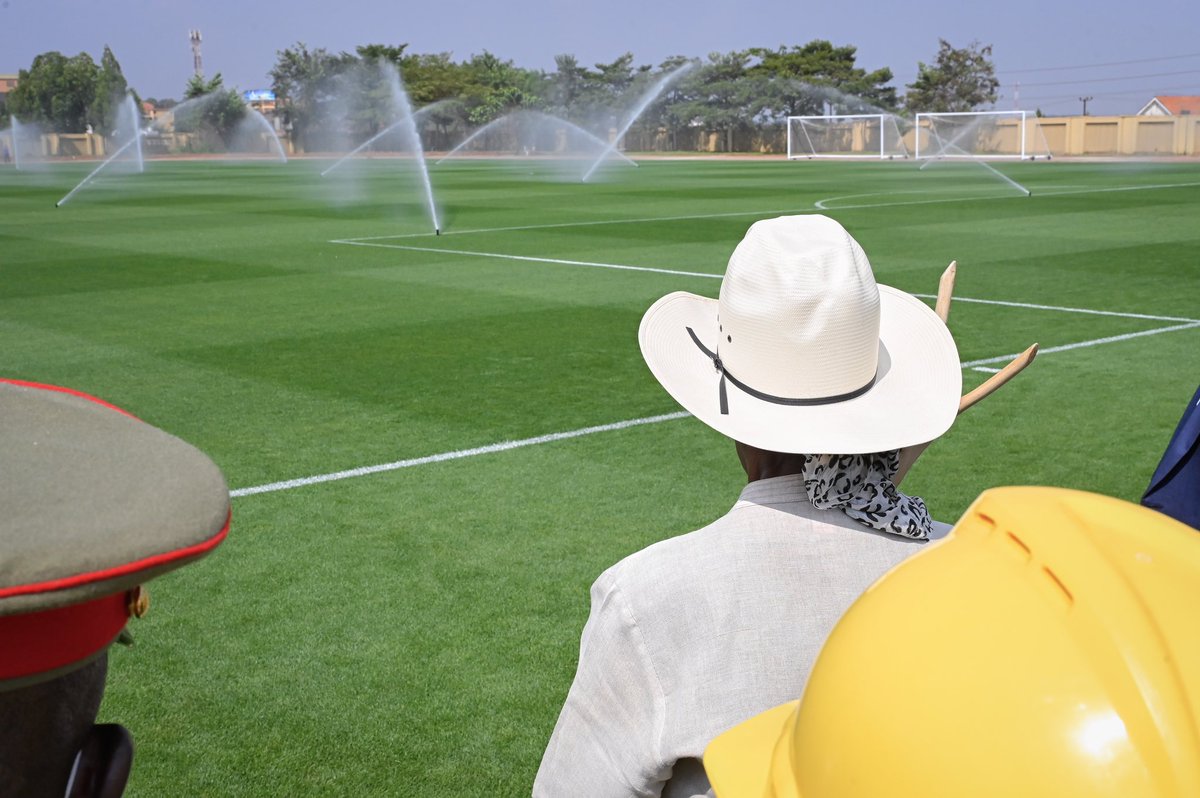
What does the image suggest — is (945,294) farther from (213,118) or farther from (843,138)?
(213,118)

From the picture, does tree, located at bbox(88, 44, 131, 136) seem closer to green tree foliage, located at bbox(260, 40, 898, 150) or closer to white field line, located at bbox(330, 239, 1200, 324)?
green tree foliage, located at bbox(260, 40, 898, 150)

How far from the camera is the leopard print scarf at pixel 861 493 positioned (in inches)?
76.9

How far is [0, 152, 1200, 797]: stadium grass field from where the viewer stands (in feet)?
Answer: 13.5

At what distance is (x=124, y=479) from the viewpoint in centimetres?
131

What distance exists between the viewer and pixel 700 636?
185 cm

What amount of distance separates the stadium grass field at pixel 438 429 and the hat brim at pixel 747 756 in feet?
7.51

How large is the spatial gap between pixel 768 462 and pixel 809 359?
0.61 feet

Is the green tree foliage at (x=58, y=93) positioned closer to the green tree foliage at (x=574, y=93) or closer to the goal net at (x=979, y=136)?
the green tree foliage at (x=574, y=93)

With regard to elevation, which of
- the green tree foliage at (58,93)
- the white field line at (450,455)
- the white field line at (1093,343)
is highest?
the green tree foliage at (58,93)

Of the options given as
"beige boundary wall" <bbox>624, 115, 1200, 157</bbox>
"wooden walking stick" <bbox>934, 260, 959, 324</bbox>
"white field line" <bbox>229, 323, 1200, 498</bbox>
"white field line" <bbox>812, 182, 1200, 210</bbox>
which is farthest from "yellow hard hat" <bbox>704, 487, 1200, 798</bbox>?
"beige boundary wall" <bbox>624, 115, 1200, 157</bbox>

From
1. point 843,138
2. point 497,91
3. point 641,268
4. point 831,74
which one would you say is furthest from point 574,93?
point 641,268

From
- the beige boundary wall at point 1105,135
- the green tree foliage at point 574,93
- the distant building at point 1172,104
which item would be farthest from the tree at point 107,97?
the distant building at point 1172,104

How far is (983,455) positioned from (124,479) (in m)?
5.96

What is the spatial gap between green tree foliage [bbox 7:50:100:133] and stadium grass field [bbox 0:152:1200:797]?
7613cm
